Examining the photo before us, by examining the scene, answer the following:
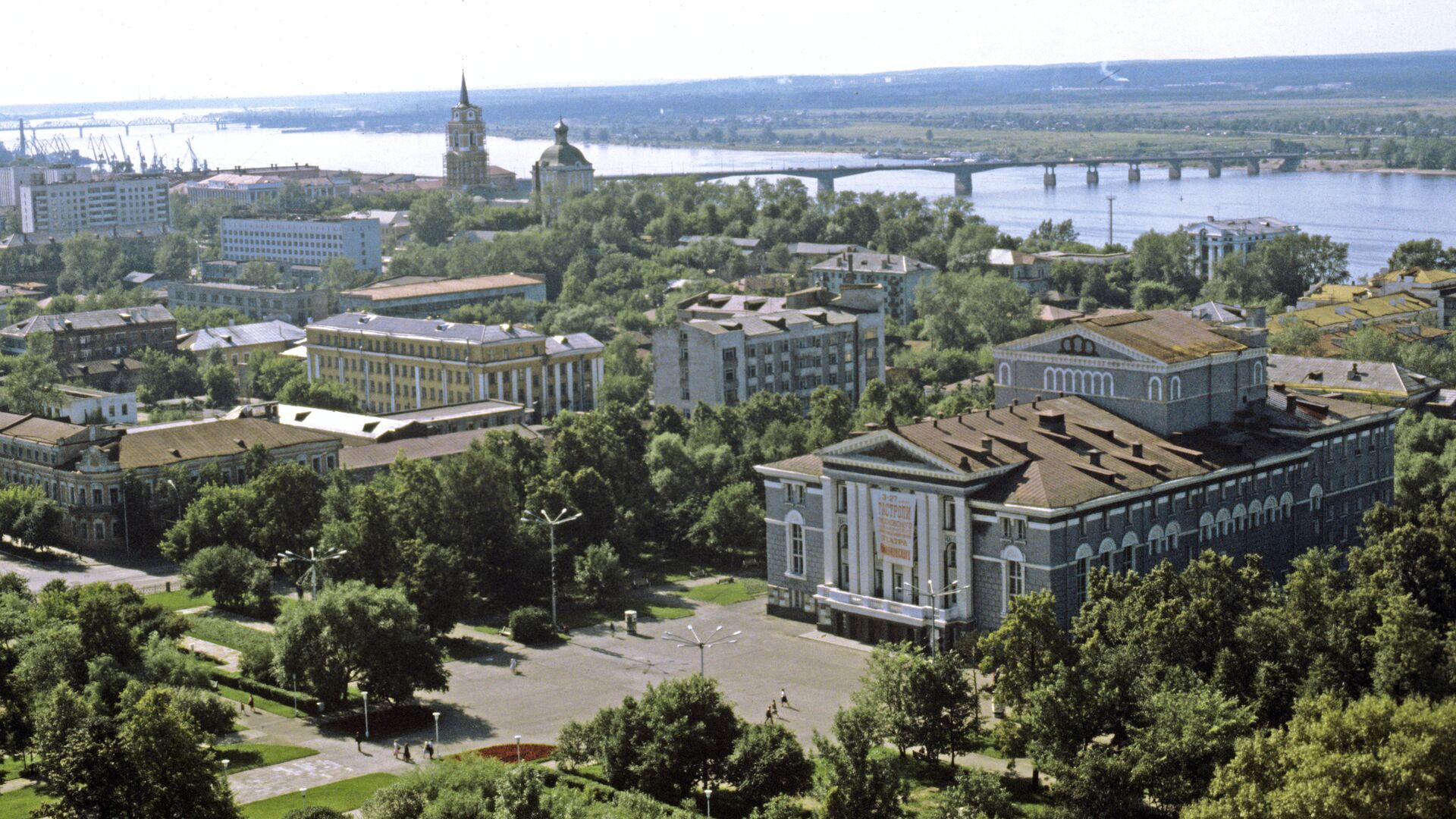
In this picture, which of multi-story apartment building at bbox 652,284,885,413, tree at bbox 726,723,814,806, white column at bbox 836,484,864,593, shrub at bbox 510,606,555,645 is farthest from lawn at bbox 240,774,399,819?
multi-story apartment building at bbox 652,284,885,413

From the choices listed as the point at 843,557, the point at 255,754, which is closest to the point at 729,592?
the point at 843,557

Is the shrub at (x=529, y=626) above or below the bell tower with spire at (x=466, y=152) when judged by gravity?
below

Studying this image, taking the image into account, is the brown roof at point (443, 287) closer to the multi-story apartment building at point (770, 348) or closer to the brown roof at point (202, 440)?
the multi-story apartment building at point (770, 348)

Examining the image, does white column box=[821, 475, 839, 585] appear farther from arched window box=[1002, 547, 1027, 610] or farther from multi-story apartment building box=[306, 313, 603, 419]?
multi-story apartment building box=[306, 313, 603, 419]

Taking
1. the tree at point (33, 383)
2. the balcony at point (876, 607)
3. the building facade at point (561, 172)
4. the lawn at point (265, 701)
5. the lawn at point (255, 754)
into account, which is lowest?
the lawn at point (265, 701)

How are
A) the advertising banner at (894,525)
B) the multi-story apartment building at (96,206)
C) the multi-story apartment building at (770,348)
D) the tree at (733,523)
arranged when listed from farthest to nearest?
the multi-story apartment building at (96,206) < the multi-story apartment building at (770,348) < the tree at (733,523) < the advertising banner at (894,525)

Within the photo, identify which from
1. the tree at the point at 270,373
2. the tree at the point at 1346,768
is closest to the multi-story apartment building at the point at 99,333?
the tree at the point at 270,373

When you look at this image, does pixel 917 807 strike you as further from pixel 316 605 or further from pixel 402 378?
pixel 402 378

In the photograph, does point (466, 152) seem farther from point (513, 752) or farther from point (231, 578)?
point (513, 752)
